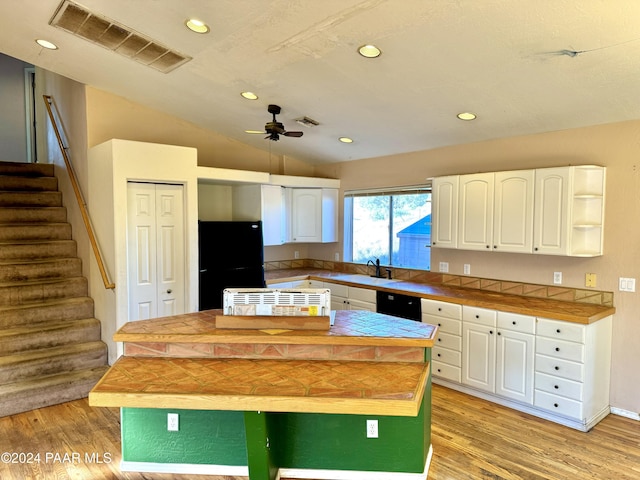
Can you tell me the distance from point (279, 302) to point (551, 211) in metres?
2.44

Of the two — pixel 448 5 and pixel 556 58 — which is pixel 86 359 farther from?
pixel 556 58

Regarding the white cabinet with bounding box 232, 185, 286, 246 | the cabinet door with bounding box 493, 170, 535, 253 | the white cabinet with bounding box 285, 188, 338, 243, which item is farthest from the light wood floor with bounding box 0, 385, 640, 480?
the white cabinet with bounding box 285, 188, 338, 243

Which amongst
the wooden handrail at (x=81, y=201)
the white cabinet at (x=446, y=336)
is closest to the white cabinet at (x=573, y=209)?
the white cabinet at (x=446, y=336)

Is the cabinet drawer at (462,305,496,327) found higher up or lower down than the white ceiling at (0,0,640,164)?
lower down

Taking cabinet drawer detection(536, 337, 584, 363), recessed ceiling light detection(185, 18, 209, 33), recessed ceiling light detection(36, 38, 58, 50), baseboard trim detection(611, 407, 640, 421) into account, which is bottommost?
baseboard trim detection(611, 407, 640, 421)

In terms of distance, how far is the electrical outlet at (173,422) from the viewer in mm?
2541

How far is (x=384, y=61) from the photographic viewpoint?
285 cm

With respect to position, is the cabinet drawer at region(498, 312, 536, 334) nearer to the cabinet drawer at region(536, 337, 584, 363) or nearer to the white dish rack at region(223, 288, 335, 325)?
the cabinet drawer at region(536, 337, 584, 363)

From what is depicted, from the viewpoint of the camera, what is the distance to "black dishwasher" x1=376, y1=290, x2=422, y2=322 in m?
4.13

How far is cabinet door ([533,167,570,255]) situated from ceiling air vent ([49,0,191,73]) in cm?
315

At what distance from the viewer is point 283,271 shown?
580cm

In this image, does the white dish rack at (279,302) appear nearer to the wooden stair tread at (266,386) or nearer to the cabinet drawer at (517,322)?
the wooden stair tread at (266,386)

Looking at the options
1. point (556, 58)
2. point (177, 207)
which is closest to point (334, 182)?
point (177, 207)

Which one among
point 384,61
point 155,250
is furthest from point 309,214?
point 384,61
